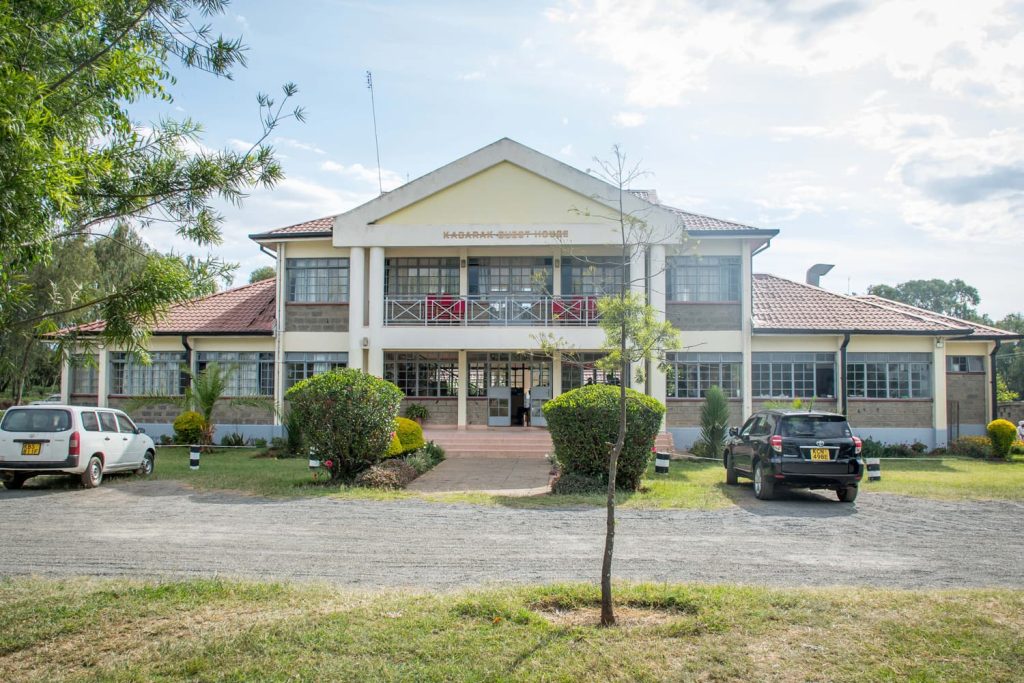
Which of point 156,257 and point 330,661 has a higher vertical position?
point 156,257

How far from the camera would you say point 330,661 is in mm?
4949

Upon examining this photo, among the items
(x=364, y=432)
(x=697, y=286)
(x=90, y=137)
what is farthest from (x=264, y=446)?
(x=90, y=137)

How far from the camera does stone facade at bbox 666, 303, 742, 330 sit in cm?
2209

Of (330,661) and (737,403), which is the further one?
(737,403)

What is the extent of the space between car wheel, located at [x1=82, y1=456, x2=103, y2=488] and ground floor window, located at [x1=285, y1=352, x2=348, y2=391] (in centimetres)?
914

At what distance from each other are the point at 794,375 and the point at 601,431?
11319 millimetres

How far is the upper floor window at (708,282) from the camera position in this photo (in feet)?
72.5

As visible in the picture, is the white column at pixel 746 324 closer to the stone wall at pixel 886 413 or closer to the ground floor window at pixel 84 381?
the stone wall at pixel 886 413

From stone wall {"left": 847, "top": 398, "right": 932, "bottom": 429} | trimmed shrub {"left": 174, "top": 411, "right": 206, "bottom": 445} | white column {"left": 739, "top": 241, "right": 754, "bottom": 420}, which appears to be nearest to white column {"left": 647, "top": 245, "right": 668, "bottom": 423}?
white column {"left": 739, "top": 241, "right": 754, "bottom": 420}

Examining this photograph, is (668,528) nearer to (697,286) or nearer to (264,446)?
(697,286)

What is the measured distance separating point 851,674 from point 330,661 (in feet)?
11.0

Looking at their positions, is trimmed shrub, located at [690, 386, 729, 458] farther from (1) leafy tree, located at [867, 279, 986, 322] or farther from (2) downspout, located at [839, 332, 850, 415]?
(1) leafy tree, located at [867, 279, 986, 322]

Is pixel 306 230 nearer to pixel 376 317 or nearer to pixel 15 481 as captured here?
pixel 376 317

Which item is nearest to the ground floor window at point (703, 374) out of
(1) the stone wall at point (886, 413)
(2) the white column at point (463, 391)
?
(1) the stone wall at point (886, 413)
